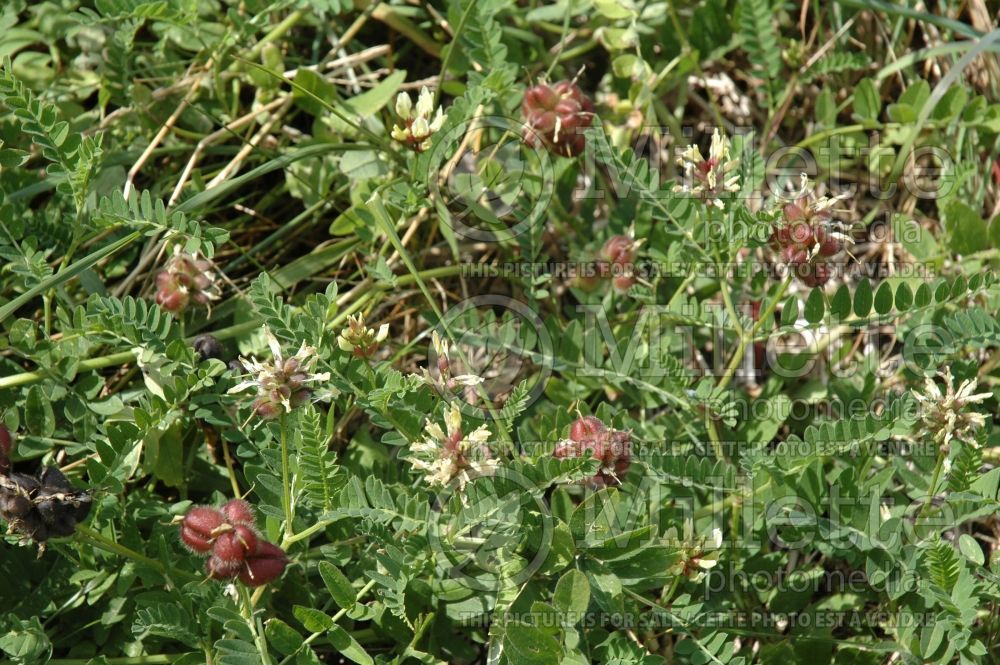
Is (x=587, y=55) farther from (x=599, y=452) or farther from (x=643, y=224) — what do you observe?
(x=599, y=452)

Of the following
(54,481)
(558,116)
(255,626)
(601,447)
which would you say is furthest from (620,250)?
(54,481)

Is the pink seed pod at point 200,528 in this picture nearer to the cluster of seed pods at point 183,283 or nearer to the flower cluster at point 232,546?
the flower cluster at point 232,546

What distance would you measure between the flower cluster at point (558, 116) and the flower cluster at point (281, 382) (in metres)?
0.91

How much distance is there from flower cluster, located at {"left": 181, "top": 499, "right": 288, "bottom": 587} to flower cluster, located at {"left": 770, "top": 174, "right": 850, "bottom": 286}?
3.98 feet

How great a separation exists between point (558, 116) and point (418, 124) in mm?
379

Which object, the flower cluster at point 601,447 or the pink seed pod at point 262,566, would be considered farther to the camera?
the flower cluster at point 601,447

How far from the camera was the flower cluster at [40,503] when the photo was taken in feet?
6.14

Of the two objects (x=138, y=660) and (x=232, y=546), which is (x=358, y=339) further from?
(x=138, y=660)

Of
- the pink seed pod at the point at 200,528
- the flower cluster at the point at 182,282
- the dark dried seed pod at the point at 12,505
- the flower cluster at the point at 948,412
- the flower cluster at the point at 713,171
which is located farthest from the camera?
the flower cluster at the point at 182,282

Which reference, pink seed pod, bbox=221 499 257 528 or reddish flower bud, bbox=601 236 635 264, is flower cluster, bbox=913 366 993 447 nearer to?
reddish flower bud, bbox=601 236 635 264

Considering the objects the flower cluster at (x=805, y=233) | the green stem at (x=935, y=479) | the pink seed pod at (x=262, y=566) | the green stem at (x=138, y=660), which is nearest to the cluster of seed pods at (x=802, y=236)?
the flower cluster at (x=805, y=233)

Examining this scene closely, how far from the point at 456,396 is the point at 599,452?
0.39 meters

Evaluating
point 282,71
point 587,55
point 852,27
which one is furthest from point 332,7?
point 852,27

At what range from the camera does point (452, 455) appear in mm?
1988
